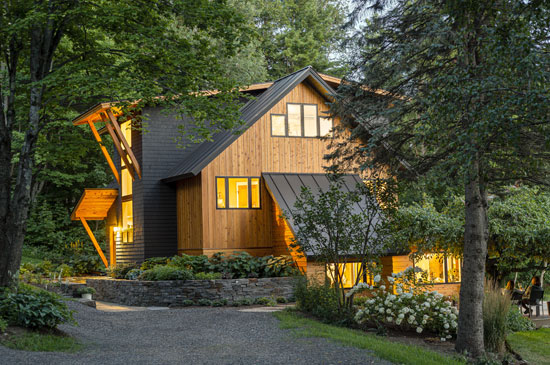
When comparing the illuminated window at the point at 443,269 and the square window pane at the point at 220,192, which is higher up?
the square window pane at the point at 220,192

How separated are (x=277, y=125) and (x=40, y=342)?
11.7 m

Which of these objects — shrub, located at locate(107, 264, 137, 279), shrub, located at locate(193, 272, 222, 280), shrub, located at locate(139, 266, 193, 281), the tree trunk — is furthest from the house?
the tree trunk

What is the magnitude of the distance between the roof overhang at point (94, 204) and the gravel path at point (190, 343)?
9.61 metres

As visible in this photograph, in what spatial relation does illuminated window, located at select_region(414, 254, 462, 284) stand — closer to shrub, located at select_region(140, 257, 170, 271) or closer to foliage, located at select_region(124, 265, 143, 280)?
shrub, located at select_region(140, 257, 170, 271)

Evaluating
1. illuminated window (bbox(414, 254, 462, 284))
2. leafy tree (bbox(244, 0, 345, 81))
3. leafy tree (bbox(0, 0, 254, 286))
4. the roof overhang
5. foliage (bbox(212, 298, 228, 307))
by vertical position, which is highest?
leafy tree (bbox(244, 0, 345, 81))

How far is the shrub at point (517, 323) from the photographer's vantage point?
12938 mm

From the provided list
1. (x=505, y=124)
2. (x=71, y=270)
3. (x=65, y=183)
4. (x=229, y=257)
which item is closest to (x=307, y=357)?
(x=505, y=124)

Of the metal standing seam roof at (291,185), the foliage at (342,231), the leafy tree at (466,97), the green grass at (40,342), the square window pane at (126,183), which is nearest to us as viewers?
the leafy tree at (466,97)

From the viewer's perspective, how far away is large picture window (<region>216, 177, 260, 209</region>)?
57.8 feet

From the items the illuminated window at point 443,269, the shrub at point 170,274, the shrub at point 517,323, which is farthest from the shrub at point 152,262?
the shrub at point 517,323

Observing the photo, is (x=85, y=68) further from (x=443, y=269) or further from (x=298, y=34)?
(x=298, y=34)

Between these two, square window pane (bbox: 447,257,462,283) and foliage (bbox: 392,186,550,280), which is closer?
foliage (bbox: 392,186,550,280)

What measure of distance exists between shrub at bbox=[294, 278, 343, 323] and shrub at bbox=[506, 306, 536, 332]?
438cm

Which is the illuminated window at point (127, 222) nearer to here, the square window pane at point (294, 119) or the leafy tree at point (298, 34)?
the square window pane at point (294, 119)
